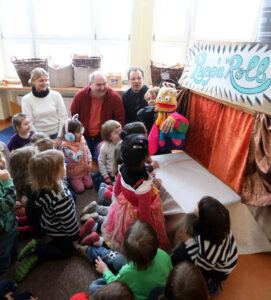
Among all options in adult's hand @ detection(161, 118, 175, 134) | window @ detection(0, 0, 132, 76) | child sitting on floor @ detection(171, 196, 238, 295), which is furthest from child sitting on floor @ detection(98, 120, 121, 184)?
window @ detection(0, 0, 132, 76)

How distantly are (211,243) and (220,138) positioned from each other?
31.8 inches

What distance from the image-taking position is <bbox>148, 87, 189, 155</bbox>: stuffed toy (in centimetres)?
186

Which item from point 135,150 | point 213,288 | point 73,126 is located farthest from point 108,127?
point 213,288

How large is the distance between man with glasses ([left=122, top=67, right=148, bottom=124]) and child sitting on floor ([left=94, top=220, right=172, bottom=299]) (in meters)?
1.92

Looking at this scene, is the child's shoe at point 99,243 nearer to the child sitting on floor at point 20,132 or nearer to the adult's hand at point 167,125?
the adult's hand at point 167,125

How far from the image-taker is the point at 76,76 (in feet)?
11.5

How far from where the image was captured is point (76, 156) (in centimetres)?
221

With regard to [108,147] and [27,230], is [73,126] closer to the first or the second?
[108,147]

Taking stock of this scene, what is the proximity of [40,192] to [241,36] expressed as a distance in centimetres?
339

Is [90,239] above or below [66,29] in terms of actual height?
below

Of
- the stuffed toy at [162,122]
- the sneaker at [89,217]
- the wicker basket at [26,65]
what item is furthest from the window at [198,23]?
the sneaker at [89,217]

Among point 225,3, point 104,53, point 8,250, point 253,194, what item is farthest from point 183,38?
point 8,250

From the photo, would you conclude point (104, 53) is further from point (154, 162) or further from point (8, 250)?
point (8, 250)

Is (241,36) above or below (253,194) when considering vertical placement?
above
